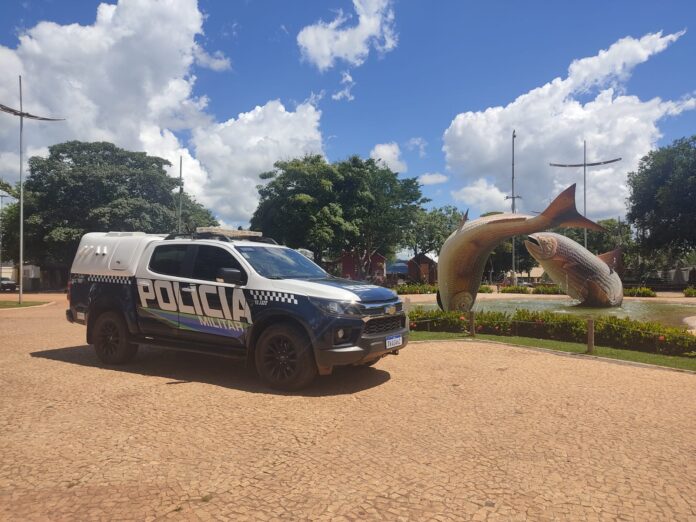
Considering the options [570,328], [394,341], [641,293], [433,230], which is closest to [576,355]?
[570,328]

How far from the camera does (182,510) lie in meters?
3.20

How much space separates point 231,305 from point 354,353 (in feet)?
A: 6.01

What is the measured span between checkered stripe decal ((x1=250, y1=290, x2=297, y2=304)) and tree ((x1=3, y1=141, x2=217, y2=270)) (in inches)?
1204

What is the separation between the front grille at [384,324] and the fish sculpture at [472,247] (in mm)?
9042

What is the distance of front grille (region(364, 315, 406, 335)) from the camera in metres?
6.20

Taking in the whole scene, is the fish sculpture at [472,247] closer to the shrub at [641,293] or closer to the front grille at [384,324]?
the front grille at [384,324]

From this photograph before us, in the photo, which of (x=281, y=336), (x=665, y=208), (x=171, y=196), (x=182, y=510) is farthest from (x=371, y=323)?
(x=665, y=208)

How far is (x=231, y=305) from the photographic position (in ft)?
21.5

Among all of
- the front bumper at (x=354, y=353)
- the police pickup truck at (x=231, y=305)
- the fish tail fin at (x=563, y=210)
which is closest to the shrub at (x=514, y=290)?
the fish tail fin at (x=563, y=210)

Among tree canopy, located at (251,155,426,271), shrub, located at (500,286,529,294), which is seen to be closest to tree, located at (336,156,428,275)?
tree canopy, located at (251,155,426,271)

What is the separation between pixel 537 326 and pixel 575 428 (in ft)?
23.4

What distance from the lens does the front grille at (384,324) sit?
6203 mm

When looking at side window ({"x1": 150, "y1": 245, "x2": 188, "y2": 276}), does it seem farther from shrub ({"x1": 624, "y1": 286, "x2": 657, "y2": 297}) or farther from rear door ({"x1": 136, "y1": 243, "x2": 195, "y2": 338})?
shrub ({"x1": 624, "y1": 286, "x2": 657, "y2": 297})

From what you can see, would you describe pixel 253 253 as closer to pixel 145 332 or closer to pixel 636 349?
pixel 145 332
